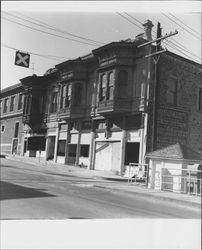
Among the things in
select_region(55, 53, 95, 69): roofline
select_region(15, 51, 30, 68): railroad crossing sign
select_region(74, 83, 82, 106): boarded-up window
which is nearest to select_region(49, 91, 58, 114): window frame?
select_region(74, 83, 82, 106): boarded-up window

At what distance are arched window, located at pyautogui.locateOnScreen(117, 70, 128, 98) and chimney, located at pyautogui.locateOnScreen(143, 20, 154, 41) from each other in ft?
1.30

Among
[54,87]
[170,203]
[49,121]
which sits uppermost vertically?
[54,87]

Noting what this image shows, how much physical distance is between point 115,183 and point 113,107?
71 cm

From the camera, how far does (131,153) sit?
3369 mm

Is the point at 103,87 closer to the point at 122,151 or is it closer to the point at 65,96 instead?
the point at 65,96

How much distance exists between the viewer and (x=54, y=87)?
12.4ft

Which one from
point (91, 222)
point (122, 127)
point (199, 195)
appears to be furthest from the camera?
point (122, 127)

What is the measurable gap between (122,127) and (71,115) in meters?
0.59

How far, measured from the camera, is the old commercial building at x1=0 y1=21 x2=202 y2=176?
311 centimetres

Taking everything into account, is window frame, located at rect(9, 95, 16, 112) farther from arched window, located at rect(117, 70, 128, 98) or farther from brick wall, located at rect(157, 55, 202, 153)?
brick wall, located at rect(157, 55, 202, 153)

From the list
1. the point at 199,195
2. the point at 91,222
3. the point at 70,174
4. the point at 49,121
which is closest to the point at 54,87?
the point at 49,121

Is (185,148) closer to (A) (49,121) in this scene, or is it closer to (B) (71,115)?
(B) (71,115)

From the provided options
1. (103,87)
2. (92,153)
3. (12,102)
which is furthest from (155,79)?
(12,102)

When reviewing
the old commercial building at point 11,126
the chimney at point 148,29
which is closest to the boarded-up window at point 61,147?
the old commercial building at point 11,126
